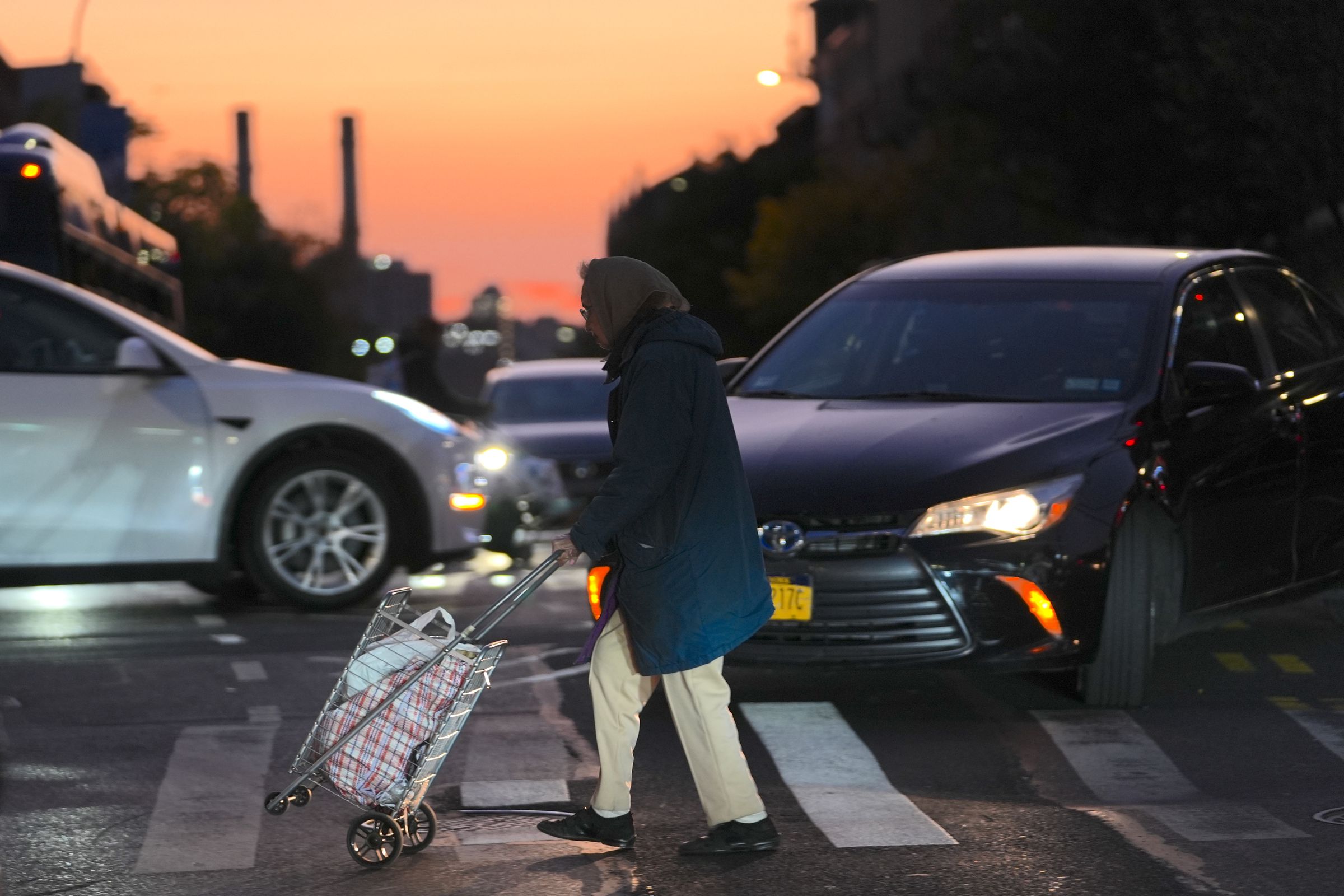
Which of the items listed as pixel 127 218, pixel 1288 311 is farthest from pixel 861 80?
pixel 1288 311

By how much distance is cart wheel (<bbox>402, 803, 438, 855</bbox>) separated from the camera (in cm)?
586

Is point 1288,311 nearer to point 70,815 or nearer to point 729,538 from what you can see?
point 729,538

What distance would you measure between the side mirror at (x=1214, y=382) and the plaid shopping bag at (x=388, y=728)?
11.9ft

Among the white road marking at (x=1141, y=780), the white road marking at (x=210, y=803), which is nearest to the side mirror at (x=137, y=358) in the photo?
the white road marking at (x=210, y=803)

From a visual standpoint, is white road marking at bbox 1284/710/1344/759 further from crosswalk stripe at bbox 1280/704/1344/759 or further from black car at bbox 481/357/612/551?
black car at bbox 481/357/612/551

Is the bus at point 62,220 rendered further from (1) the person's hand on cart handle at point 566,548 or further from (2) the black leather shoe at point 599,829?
(1) the person's hand on cart handle at point 566,548

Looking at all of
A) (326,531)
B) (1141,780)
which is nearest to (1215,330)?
(1141,780)

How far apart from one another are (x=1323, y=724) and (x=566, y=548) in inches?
137

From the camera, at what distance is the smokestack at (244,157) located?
300 feet

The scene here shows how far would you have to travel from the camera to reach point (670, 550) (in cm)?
570

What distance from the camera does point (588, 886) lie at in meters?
5.57

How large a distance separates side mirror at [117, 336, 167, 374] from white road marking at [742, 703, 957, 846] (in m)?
3.88

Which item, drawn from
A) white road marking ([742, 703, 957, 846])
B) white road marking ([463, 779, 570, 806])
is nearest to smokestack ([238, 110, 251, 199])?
white road marking ([742, 703, 957, 846])

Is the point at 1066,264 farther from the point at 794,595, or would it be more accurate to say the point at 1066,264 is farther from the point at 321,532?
the point at 321,532
